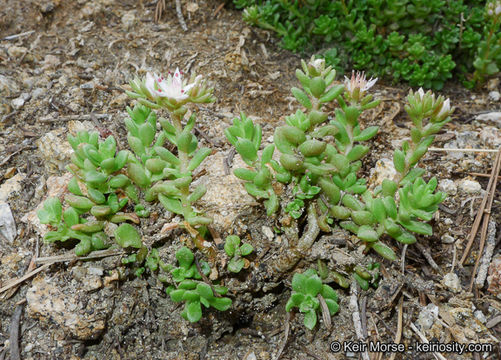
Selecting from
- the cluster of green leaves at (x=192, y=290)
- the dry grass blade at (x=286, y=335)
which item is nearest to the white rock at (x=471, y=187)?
the dry grass blade at (x=286, y=335)

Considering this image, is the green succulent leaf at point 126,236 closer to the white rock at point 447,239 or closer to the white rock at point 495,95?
the white rock at point 447,239

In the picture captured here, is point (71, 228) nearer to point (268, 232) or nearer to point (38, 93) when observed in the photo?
point (268, 232)

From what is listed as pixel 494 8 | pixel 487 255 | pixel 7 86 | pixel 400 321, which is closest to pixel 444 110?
pixel 487 255

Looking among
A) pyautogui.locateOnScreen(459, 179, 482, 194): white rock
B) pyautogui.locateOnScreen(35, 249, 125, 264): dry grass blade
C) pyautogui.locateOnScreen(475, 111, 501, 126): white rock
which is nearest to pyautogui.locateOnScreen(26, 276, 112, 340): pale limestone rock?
pyautogui.locateOnScreen(35, 249, 125, 264): dry grass blade

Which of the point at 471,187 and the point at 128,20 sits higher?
the point at 128,20

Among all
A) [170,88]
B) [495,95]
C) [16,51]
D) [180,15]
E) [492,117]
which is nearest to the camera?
[170,88]

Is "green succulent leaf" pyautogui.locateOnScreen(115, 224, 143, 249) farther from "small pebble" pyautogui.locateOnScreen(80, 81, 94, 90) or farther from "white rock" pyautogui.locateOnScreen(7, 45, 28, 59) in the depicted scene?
"white rock" pyautogui.locateOnScreen(7, 45, 28, 59)

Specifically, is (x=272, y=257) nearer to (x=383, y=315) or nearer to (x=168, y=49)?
(x=383, y=315)

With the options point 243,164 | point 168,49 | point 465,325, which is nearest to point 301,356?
point 465,325
